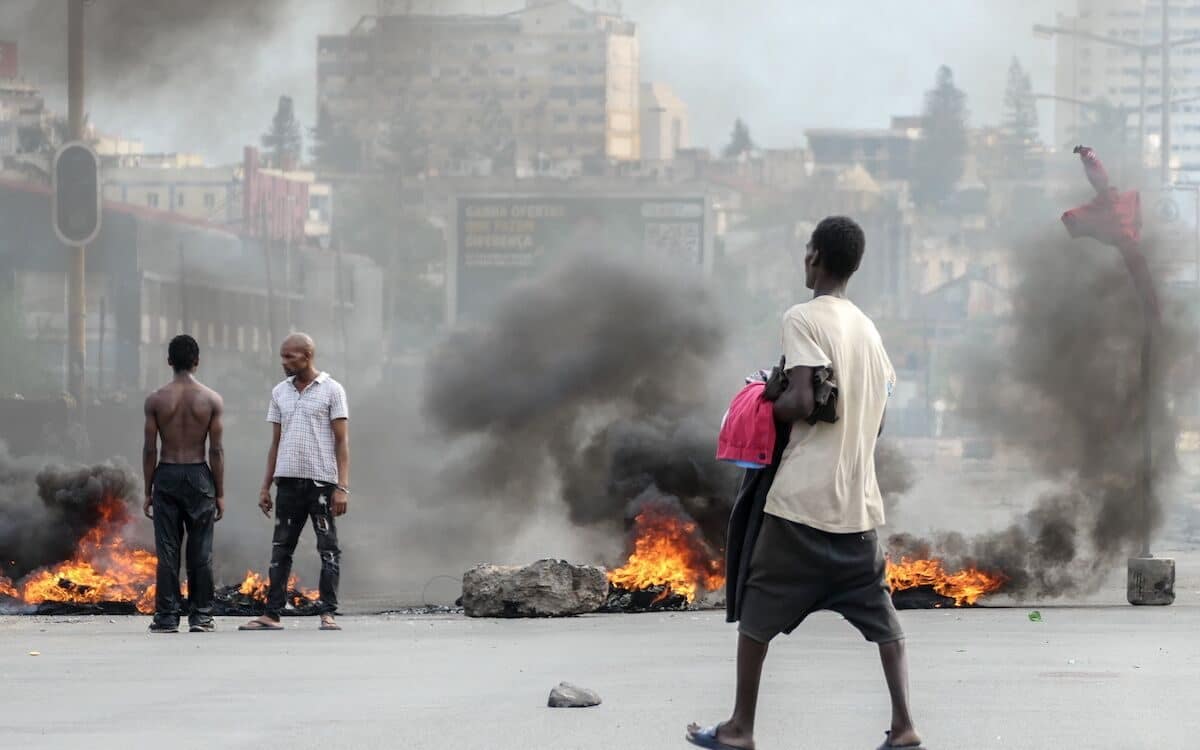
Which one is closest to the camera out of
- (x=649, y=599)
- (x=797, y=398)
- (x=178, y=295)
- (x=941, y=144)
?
(x=797, y=398)

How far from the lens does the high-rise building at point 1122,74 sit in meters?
65.4

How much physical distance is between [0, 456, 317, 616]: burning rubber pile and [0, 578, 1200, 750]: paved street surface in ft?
4.26

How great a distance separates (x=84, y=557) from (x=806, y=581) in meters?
8.28

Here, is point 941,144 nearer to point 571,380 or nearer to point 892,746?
point 571,380

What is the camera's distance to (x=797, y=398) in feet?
18.1

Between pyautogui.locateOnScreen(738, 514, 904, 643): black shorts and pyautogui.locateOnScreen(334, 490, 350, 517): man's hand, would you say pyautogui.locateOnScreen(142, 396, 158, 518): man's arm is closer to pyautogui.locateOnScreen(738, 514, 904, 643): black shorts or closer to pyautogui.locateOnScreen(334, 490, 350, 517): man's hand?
pyautogui.locateOnScreen(334, 490, 350, 517): man's hand

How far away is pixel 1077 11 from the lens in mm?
66500

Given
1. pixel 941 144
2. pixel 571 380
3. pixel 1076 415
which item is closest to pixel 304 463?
pixel 1076 415

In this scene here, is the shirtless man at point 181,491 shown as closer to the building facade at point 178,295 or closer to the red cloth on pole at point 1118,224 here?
the red cloth on pole at point 1118,224

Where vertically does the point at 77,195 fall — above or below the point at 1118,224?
above

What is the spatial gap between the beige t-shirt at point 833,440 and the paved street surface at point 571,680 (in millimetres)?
856

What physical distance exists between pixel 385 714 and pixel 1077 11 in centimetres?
6338

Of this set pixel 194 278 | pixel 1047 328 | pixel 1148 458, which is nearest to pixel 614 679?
pixel 1148 458

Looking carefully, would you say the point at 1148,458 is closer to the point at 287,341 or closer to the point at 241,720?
the point at 287,341
